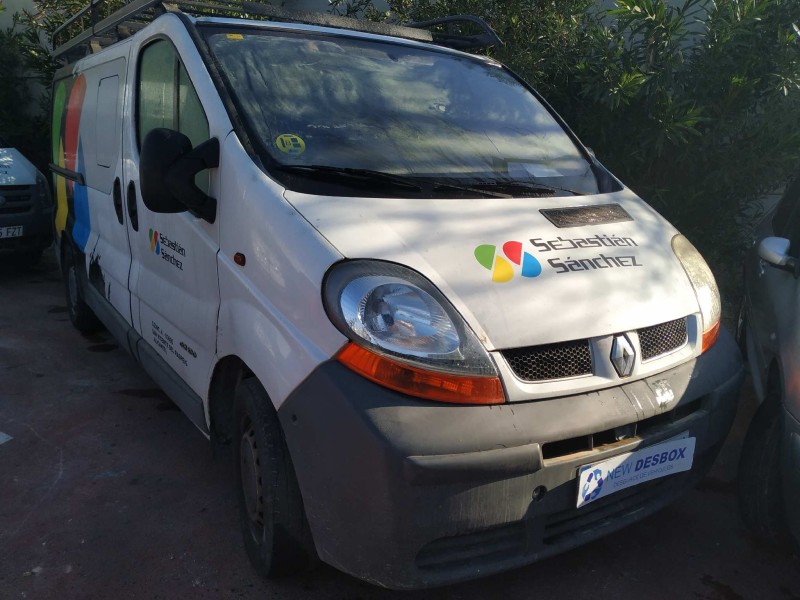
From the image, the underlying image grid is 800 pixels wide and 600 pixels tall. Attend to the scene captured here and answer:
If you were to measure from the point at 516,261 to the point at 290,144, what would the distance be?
0.89 m

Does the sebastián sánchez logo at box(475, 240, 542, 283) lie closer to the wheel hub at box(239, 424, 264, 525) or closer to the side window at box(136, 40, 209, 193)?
the wheel hub at box(239, 424, 264, 525)

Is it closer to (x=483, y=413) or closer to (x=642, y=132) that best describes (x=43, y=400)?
(x=483, y=413)

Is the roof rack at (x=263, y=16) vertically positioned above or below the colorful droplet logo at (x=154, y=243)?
above

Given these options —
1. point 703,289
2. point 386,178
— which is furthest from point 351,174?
point 703,289

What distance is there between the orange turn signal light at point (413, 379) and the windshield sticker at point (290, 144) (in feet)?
2.76

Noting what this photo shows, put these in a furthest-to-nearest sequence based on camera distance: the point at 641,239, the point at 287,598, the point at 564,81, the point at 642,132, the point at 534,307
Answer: the point at 564,81 < the point at 642,132 < the point at 641,239 < the point at 287,598 < the point at 534,307

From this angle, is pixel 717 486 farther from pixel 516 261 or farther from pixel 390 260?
pixel 390 260

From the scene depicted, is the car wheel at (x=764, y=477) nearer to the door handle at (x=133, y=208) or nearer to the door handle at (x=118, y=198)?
the door handle at (x=133, y=208)

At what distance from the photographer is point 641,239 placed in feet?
8.25

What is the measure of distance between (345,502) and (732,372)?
1413mm

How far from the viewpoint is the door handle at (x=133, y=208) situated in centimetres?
335

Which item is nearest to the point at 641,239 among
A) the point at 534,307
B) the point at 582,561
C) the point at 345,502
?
the point at 534,307

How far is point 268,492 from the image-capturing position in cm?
218

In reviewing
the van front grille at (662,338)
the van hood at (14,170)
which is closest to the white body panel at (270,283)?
the van front grille at (662,338)
